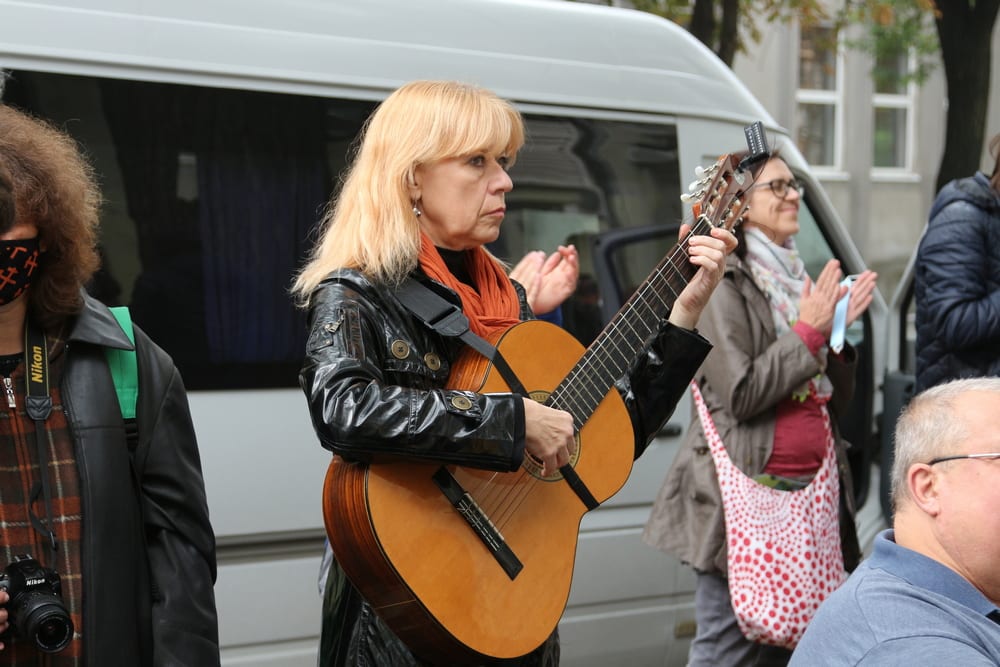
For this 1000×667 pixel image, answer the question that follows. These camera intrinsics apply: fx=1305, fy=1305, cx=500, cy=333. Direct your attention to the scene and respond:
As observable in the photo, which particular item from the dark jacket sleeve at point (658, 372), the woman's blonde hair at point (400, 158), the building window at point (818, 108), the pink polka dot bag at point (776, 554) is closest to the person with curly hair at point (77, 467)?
the woman's blonde hair at point (400, 158)

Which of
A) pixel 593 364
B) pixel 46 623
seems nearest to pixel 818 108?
pixel 593 364

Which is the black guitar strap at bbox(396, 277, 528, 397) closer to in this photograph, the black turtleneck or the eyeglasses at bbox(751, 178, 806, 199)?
the black turtleneck

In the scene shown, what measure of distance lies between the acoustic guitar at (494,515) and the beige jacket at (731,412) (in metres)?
1.04

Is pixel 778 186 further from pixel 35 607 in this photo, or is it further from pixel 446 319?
pixel 35 607

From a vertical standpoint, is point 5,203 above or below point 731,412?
above

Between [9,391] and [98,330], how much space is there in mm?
187

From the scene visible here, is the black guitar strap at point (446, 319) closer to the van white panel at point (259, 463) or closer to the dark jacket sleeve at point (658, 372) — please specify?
the dark jacket sleeve at point (658, 372)

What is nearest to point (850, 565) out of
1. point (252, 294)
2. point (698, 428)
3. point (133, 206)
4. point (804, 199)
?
point (698, 428)

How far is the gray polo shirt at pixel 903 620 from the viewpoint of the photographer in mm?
1883

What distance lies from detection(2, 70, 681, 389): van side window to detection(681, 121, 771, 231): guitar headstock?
1.45 meters

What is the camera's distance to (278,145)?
4.05 m

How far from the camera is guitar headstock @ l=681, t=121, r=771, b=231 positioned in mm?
3082

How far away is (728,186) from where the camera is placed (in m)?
3.12

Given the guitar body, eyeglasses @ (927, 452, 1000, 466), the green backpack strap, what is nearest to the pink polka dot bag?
the guitar body
